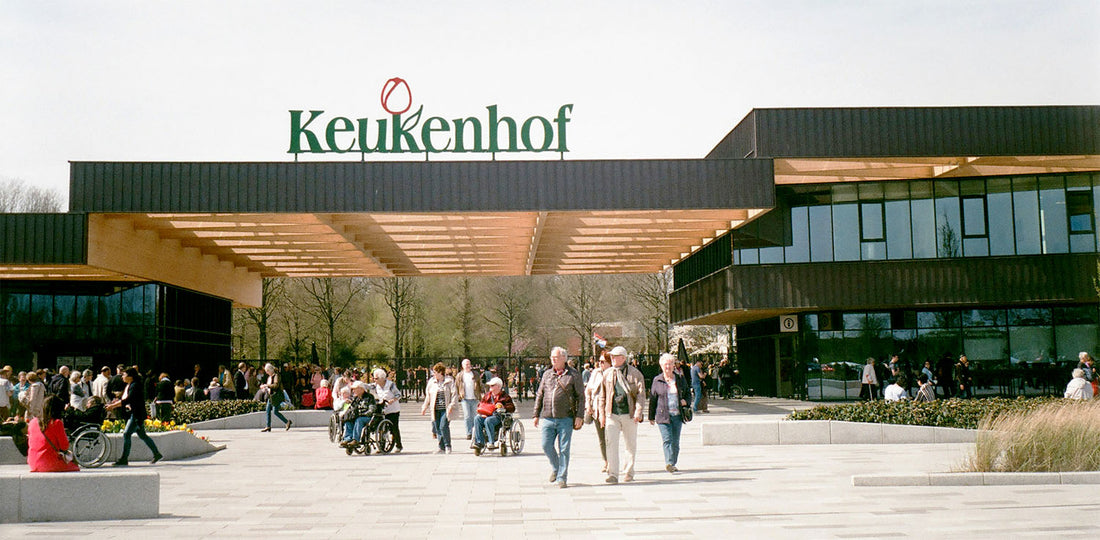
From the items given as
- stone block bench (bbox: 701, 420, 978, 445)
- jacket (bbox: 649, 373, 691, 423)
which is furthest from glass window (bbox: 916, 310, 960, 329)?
jacket (bbox: 649, 373, 691, 423)

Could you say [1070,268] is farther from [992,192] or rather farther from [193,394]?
[193,394]

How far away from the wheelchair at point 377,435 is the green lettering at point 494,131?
10754mm

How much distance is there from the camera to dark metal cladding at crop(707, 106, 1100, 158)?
28844 millimetres

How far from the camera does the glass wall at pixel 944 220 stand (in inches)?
1209

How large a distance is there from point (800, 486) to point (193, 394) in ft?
76.3

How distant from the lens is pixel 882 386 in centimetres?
3288

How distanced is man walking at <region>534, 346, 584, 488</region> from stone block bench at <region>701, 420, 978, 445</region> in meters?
7.05

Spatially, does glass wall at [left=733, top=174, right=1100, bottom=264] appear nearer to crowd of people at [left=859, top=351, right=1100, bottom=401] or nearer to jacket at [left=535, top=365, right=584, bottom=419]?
crowd of people at [left=859, top=351, right=1100, bottom=401]

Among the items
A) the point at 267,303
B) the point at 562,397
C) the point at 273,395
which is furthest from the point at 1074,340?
the point at 267,303

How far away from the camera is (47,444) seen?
12547mm

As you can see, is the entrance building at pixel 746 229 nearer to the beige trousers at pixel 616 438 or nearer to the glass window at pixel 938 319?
the glass window at pixel 938 319

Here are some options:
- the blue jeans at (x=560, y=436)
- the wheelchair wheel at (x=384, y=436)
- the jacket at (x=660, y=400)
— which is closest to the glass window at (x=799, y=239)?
the wheelchair wheel at (x=384, y=436)

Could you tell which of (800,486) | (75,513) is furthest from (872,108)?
(75,513)

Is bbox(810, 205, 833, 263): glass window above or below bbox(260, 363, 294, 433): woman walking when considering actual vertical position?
above
